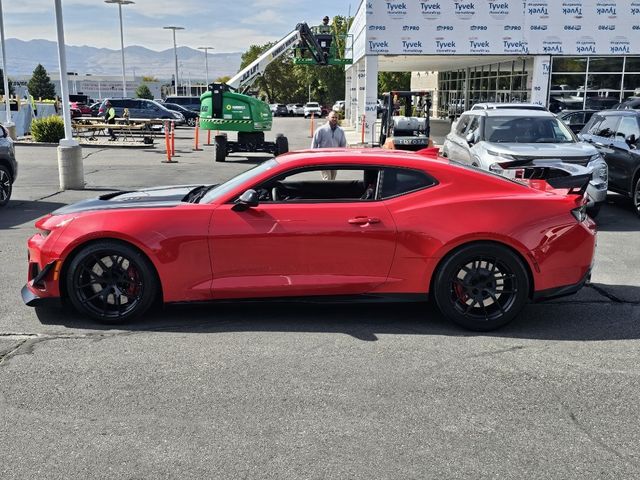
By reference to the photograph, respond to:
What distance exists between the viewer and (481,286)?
5312 millimetres

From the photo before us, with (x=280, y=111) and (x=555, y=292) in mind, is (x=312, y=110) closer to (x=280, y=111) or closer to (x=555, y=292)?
(x=280, y=111)

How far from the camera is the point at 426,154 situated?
20.0 feet

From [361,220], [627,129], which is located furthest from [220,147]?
[361,220]

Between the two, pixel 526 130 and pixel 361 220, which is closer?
pixel 361 220

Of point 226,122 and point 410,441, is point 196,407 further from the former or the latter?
point 226,122

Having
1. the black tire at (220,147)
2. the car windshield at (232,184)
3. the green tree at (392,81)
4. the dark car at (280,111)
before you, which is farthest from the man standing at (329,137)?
the dark car at (280,111)

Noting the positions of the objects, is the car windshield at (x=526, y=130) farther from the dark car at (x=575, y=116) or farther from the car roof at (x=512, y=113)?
the dark car at (x=575, y=116)

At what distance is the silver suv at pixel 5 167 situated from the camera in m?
11.5

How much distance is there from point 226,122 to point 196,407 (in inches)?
675

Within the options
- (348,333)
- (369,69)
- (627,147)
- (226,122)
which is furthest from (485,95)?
(348,333)

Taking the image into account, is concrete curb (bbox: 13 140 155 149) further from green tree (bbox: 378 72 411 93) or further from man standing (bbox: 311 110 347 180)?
green tree (bbox: 378 72 411 93)

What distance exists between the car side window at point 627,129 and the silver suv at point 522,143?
0.96m

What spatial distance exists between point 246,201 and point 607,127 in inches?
374

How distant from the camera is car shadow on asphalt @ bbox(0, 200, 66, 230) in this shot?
10242 millimetres
